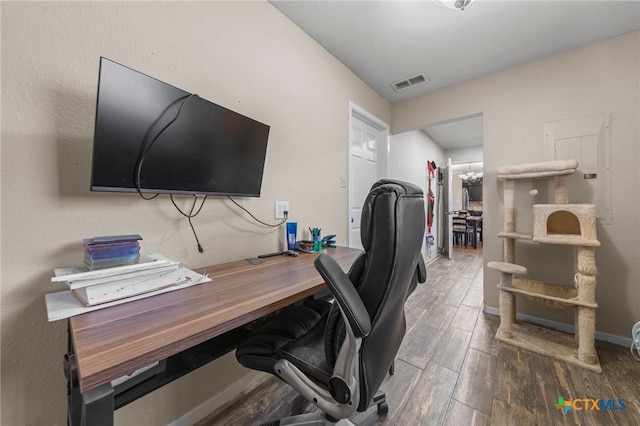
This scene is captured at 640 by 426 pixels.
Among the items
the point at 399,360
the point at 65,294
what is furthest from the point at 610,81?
the point at 65,294

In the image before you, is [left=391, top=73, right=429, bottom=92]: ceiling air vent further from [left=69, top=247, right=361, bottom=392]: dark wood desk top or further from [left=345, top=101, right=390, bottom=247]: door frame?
[left=69, top=247, right=361, bottom=392]: dark wood desk top

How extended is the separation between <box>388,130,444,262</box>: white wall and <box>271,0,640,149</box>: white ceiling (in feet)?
3.70

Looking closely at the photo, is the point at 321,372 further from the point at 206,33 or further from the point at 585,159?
the point at 585,159

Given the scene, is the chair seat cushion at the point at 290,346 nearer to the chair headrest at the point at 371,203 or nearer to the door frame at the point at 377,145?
the chair headrest at the point at 371,203

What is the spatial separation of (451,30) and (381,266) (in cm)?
218

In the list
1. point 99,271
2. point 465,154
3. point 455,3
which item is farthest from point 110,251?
point 465,154

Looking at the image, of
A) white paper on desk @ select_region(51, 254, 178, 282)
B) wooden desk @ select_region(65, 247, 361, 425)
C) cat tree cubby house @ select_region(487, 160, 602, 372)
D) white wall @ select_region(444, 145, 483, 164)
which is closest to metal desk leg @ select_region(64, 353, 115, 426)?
wooden desk @ select_region(65, 247, 361, 425)

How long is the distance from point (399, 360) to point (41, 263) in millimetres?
2045

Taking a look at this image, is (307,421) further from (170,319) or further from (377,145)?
(377,145)

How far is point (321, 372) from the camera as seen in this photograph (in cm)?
80

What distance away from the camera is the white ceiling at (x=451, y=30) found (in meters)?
1.63

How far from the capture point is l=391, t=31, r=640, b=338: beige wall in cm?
187

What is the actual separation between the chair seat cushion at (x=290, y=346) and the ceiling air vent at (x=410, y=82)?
2651mm

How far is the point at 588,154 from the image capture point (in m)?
2.02
